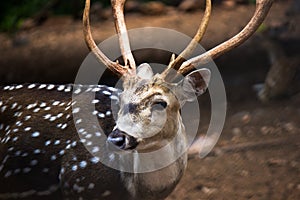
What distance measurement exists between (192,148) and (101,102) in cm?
166

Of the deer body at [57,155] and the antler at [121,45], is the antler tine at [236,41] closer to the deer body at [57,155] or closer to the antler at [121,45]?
the antler at [121,45]

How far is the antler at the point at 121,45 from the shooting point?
148 inches

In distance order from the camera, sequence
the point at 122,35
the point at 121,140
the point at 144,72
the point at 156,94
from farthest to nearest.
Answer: the point at 122,35 → the point at 144,72 → the point at 156,94 → the point at 121,140

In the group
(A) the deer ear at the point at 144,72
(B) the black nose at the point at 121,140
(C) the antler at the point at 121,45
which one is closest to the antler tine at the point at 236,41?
(A) the deer ear at the point at 144,72

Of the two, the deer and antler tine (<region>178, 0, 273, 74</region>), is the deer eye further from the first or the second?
antler tine (<region>178, 0, 273, 74</region>)

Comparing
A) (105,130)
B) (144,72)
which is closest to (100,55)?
(144,72)

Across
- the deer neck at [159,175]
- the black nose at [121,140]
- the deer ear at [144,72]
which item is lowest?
the deer neck at [159,175]

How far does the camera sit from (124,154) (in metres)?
3.68

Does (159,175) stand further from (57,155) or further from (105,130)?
(57,155)

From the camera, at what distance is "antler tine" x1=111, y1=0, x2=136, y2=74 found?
3.79m

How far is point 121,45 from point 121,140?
0.77 meters

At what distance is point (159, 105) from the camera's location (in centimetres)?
355

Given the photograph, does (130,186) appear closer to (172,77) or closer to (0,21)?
(172,77)

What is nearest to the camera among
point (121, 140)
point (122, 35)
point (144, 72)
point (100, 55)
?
point (121, 140)
